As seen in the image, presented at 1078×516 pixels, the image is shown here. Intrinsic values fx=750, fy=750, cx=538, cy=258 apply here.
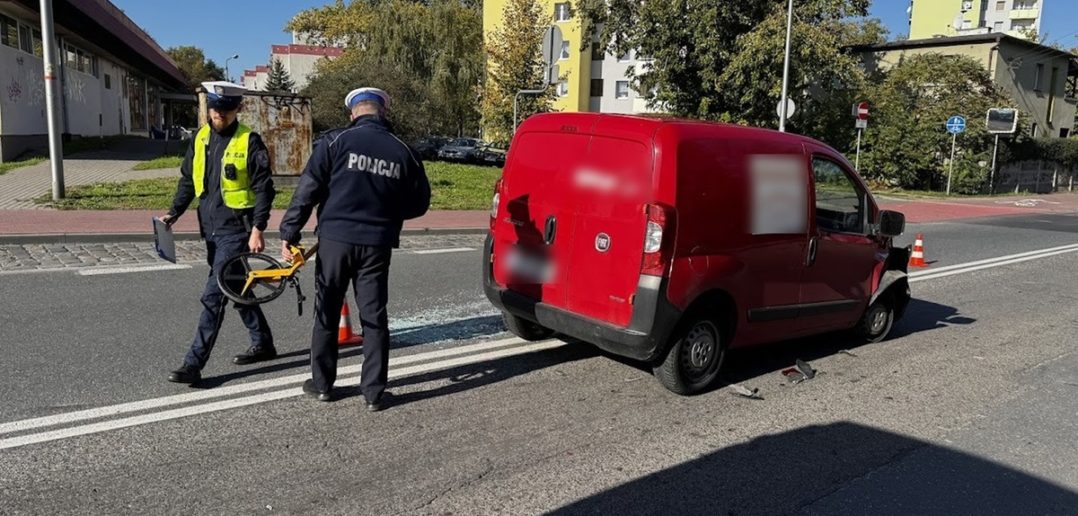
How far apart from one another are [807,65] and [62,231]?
2493cm

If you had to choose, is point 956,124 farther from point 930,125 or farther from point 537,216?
point 537,216

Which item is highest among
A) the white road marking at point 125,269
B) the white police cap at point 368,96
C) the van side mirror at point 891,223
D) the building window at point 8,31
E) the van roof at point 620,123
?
the building window at point 8,31

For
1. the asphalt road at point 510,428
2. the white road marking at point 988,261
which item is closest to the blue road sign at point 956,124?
the white road marking at point 988,261

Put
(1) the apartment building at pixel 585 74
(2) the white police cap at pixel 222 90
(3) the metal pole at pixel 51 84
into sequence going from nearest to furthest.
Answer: (2) the white police cap at pixel 222 90
(3) the metal pole at pixel 51 84
(1) the apartment building at pixel 585 74

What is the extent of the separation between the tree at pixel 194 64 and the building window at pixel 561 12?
4869 cm

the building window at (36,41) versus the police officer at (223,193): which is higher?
the building window at (36,41)

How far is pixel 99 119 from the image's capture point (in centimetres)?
3419

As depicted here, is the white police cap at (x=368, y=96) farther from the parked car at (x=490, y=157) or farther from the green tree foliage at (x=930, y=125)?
the parked car at (x=490, y=157)

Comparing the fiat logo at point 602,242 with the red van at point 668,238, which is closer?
the red van at point 668,238

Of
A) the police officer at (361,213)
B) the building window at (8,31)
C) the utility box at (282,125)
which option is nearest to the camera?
the police officer at (361,213)

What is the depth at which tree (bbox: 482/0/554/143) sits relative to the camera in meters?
37.1

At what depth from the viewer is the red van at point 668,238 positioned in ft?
14.8

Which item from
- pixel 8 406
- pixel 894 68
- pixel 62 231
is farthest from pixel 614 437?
pixel 894 68

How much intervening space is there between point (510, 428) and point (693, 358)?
1391 millimetres
